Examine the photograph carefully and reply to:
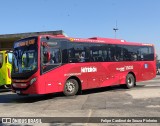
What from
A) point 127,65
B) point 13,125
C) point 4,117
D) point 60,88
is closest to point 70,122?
point 13,125

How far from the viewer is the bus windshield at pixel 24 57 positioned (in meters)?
14.6

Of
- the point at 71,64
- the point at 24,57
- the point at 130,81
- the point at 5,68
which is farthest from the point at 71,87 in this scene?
the point at 5,68

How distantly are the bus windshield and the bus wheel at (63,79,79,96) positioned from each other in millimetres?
2214

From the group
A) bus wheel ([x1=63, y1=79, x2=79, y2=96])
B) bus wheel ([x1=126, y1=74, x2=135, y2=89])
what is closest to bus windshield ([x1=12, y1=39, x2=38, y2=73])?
bus wheel ([x1=63, y1=79, x2=79, y2=96])

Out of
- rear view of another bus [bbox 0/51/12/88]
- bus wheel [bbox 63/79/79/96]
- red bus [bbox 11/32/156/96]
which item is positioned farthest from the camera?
rear view of another bus [bbox 0/51/12/88]

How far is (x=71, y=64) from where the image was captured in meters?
16.1

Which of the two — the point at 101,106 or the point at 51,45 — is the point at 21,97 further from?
the point at 101,106

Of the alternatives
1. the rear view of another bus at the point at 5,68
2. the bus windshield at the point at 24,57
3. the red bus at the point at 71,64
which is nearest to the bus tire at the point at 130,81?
the red bus at the point at 71,64

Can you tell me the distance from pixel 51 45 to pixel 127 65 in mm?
6308

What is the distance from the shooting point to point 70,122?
9484mm

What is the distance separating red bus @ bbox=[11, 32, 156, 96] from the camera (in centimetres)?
1455

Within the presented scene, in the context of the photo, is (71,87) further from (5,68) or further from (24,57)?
(5,68)

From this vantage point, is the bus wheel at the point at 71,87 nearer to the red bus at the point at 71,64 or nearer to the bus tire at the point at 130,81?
the red bus at the point at 71,64

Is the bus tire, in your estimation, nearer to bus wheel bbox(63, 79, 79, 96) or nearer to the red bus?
the red bus
